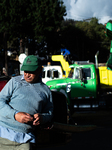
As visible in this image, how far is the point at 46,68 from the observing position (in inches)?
684

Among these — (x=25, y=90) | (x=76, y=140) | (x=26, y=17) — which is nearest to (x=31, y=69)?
(x=25, y=90)

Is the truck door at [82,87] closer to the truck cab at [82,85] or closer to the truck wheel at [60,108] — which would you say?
the truck cab at [82,85]

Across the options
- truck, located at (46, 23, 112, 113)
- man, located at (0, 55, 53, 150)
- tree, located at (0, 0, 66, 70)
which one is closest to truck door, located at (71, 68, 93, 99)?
truck, located at (46, 23, 112, 113)

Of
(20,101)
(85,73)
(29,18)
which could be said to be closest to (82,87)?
(85,73)

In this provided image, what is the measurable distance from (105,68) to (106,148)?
9.07m

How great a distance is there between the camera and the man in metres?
2.77

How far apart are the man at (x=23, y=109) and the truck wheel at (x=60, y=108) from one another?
1.33 metres

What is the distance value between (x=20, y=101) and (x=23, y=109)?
0.30 ft

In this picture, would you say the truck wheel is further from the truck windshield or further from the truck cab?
the truck windshield

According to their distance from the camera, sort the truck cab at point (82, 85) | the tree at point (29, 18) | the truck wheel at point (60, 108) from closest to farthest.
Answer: the truck wheel at point (60, 108) < the truck cab at point (82, 85) < the tree at point (29, 18)

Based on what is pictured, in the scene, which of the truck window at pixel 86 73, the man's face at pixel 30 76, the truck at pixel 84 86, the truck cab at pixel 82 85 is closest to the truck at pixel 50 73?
the truck at pixel 84 86

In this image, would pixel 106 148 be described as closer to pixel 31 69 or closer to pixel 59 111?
pixel 59 111

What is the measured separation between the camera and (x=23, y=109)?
281cm

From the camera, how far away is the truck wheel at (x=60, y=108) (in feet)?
14.3
